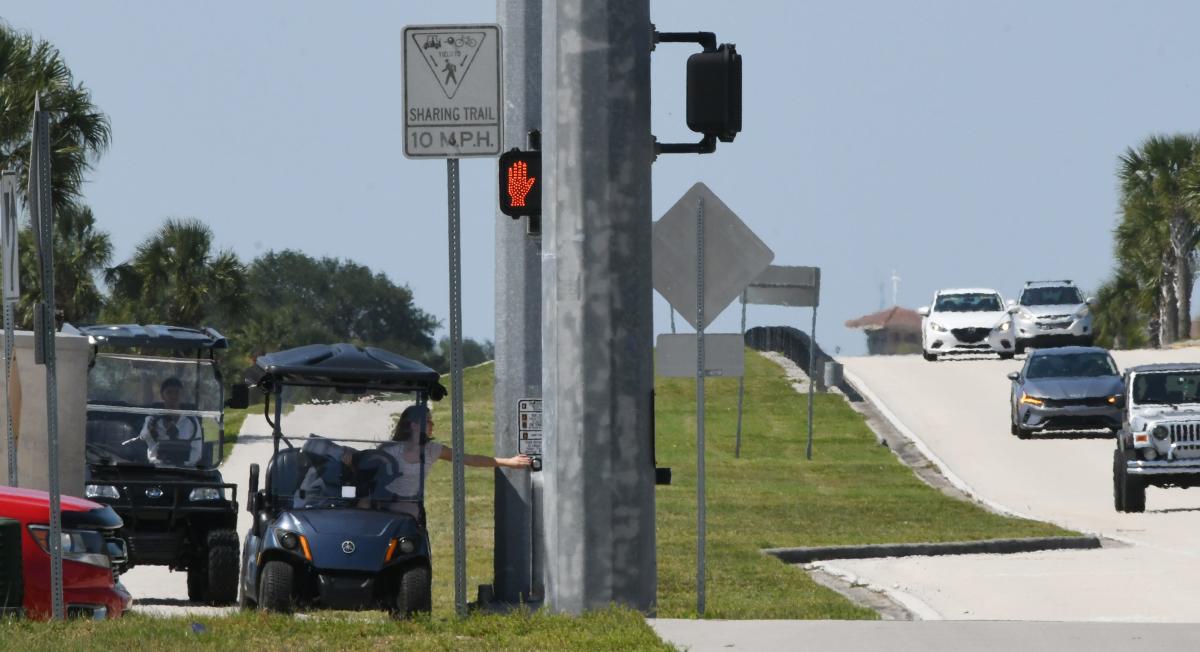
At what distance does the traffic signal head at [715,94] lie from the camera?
11.7 metres

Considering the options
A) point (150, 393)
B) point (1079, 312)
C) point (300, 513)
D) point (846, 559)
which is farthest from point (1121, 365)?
point (300, 513)

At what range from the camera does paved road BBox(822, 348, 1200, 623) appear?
16.2 metres

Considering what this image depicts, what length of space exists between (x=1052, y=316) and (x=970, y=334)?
6.11 ft

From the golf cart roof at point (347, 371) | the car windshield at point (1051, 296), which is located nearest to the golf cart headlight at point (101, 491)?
the golf cart roof at point (347, 371)

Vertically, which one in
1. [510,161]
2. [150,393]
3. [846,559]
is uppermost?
[510,161]

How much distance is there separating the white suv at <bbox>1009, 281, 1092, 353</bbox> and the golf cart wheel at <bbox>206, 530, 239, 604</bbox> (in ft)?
106

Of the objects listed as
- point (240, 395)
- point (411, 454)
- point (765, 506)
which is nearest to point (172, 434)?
point (240, 395)

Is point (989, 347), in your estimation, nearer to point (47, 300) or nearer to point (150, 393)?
point (150, 393)

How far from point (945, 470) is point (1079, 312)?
1615 cm

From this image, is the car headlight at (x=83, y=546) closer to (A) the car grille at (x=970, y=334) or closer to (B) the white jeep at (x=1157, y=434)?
(B) the white jeep at (x=1157, y=434)

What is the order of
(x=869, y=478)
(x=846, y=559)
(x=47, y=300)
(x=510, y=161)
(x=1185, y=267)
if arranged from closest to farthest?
(x=47, y=300)
(x=510, y=161)
(x=846, y=559)
(x=869, y=478)
(x=1185, y=267)

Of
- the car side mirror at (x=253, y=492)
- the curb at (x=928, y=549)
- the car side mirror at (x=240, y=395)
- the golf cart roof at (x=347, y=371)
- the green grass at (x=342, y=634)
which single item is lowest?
the curb at (x=928, y=549)

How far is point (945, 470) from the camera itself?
3192cm

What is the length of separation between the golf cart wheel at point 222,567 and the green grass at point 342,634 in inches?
233
